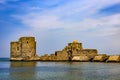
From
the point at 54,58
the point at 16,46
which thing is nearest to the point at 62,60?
the point at 54,58

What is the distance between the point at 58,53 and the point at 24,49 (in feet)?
29.2

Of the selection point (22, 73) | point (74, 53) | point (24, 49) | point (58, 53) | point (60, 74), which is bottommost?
point (60, 74)

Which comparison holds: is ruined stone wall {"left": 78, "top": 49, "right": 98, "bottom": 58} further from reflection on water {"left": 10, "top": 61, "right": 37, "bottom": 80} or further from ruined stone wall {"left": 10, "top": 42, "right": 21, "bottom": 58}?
reflection on water {"left": 10, "top": 61, "right": 37, "bottom": 80}

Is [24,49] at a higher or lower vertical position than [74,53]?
higher

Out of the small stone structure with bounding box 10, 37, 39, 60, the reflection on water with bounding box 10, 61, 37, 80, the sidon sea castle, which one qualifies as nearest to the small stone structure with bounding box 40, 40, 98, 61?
the sidon sea castle

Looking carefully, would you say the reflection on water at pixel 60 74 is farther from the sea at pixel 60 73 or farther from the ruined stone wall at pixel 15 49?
the ruined stone wall at pixel 15 49

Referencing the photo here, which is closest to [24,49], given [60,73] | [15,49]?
[15,49]

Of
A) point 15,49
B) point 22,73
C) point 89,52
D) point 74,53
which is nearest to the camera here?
point 22,73

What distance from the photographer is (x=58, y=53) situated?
79.8 m

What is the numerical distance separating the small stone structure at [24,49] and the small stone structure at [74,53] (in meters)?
5.47

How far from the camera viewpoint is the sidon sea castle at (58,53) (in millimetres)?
77812

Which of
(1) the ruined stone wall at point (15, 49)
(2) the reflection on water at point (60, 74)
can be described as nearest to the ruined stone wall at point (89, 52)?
(1) the ruined stone wall at point (15, 49)

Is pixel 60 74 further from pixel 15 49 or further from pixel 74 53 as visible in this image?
pixel 15 49

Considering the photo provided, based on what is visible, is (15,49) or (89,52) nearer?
A: (89,52)
